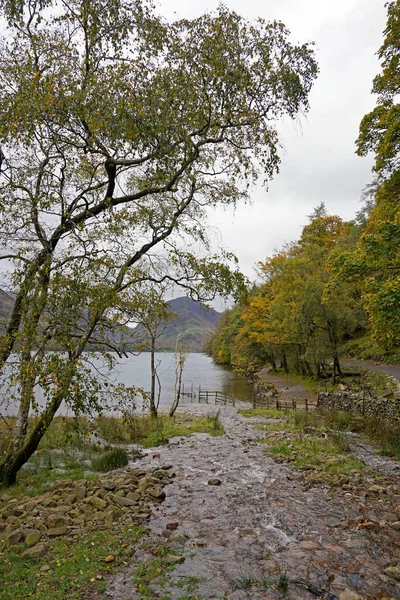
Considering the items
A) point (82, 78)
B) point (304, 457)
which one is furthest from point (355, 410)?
point (82, 78)

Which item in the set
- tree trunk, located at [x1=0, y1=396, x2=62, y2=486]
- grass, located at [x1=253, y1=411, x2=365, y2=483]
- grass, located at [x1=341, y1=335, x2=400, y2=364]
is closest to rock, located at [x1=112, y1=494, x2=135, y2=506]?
tree trunk, located at [x1=0, y1=396, x2=62, y2=486]

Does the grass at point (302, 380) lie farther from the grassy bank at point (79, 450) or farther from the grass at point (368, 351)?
the grassy bank at point (79, 450)

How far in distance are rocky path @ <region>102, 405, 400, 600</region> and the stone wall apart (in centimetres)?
930

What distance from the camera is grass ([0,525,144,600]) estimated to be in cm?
429

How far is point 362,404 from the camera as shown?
1917cm

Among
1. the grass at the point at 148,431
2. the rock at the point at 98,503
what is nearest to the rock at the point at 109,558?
the rock at the point at 98,503

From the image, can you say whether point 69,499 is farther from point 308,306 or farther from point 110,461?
point 308,306

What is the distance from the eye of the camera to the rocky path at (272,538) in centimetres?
448

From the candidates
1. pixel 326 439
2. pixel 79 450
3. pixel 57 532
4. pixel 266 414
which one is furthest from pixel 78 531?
pixel 266 414

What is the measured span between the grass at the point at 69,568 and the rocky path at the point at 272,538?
10.5 inches

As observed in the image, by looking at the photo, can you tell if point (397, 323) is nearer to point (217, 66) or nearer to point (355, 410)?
point (217, 66)

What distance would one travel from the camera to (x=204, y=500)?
7.64m

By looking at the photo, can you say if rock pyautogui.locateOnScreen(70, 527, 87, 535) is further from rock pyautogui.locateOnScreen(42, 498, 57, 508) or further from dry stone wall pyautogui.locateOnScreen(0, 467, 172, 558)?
rock pyautogui.locateOnScreen(42, 498, 57, 508)

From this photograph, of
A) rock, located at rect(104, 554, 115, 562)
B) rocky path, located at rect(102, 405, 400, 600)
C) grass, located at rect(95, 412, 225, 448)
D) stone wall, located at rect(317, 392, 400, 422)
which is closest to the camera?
rocky path, located at rect(102, 405, 400, 600)
